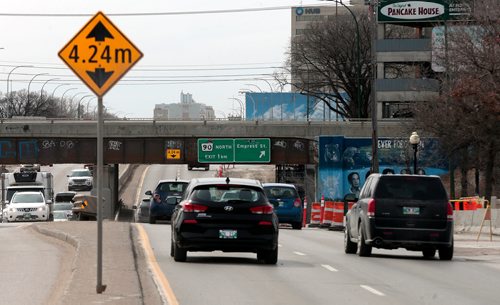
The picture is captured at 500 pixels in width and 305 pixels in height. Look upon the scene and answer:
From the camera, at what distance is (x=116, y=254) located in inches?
827

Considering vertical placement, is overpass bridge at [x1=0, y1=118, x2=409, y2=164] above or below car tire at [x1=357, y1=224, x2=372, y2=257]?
above

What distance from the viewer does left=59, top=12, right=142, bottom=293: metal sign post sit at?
13.9m

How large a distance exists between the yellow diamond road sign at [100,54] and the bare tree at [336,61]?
297 ft

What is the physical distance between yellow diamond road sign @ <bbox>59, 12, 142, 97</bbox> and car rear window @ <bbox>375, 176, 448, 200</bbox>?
10913mm

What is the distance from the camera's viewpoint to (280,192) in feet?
133

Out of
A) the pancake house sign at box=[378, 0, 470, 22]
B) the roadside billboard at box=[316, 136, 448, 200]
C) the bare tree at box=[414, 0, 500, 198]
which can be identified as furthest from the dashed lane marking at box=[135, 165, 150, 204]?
the bare tree at box=[414, 0, 500, 198]

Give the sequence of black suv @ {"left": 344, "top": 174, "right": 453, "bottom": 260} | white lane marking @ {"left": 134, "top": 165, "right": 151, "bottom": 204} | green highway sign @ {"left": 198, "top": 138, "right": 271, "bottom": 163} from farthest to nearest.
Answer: white lane marking @ {"left": 134, "top": 165, "right": 151, "bottom": 204} → green highway sign @ {"left": 198, "top": 138, "right": 271, "bottom": 163} → black suv @ {"left": 344, "top": 174, "right": 453, "bottom": 260}

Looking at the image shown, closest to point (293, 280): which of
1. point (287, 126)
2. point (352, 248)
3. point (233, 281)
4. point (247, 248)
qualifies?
point (233, 281)

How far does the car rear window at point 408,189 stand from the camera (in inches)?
934

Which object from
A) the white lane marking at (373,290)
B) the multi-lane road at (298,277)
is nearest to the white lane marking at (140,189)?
the multi-lane road at (298,277)

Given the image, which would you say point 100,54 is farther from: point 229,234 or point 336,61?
point 336,61

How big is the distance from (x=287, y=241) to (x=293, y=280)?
1249cm

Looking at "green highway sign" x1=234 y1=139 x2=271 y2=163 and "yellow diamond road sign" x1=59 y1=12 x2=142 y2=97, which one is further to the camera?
"green highway sign" x1=234 y1=139 x2=271 y2=163

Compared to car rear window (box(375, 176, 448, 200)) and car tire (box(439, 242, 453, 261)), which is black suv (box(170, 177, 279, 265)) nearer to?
car rear window (box(375, 176, 448, 200))
